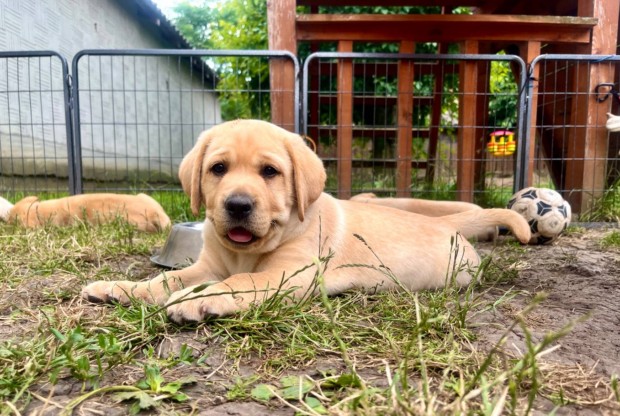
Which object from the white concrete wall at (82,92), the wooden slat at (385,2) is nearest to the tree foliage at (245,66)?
the white concrete wall at (82,92)

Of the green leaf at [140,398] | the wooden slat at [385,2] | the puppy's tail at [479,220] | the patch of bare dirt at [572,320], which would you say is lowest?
the patch of bare dirt at [572,320]

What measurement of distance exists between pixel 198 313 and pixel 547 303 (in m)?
1.64

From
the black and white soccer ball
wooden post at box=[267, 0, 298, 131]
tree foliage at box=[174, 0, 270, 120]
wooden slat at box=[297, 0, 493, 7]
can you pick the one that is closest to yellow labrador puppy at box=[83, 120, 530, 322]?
the black and white soccer ball

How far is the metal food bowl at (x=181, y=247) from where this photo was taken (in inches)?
126

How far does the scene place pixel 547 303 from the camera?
2.38 metres

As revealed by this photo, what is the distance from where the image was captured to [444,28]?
5555 millimetres

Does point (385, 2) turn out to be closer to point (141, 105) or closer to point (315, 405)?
point (315, 405)

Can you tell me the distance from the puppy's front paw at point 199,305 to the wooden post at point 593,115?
196 inches

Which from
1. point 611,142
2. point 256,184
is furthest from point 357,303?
point 611,142

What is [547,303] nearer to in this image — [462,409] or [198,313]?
[462,409]

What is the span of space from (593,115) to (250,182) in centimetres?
479

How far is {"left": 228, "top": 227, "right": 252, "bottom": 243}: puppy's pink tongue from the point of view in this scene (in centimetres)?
228

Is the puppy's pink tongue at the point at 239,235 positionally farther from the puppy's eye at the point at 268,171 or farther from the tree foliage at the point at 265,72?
the tree foliage at the point at 265,72

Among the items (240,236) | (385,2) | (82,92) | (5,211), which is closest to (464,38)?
(385,2)
